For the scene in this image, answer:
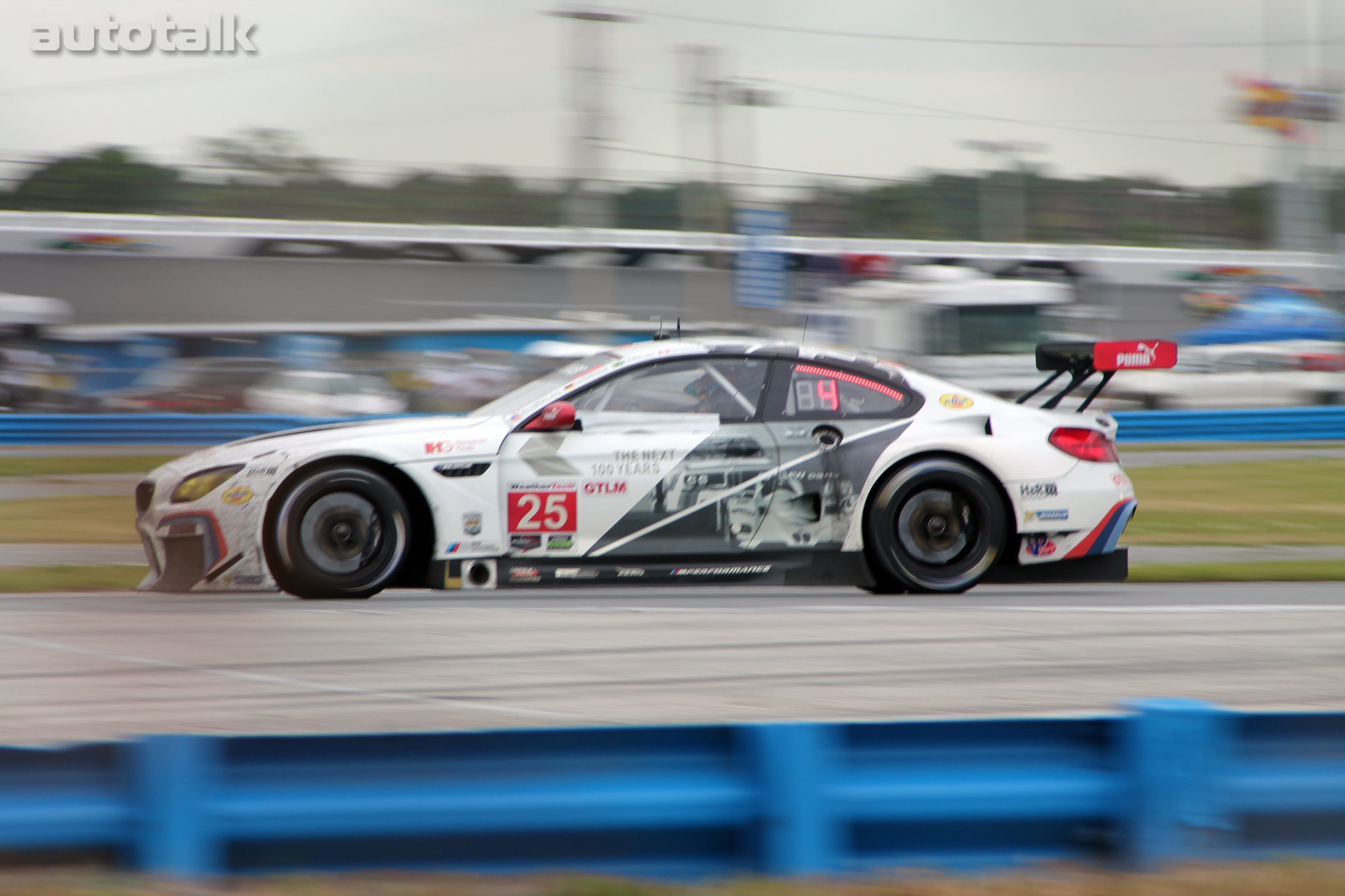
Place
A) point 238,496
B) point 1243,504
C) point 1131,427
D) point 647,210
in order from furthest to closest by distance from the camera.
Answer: point 647,210 → point 1131,427 → point 1243,504 → point 238,496

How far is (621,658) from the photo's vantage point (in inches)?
189

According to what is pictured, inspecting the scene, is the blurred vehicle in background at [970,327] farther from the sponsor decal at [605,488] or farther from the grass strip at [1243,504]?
the sponsor decal at [605,488]

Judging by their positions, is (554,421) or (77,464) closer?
(554,421)

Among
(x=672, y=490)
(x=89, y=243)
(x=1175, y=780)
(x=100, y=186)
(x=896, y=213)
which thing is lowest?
(x=1175, y=780)

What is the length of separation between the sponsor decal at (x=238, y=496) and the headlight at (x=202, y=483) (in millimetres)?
68

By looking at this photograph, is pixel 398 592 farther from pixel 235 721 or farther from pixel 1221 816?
pixel 1221 816

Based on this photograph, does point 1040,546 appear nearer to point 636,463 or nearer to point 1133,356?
point 1133,356

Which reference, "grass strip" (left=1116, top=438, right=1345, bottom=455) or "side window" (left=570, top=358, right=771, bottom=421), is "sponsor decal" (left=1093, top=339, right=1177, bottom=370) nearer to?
"side window" (left=570, top=358, right=771, bottom=421)

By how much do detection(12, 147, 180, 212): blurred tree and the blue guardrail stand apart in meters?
11.7

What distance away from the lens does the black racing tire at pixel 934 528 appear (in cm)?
630

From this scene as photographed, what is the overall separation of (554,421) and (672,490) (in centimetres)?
63

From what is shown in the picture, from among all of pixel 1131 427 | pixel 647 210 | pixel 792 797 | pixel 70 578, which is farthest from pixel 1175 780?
pixel 647 210

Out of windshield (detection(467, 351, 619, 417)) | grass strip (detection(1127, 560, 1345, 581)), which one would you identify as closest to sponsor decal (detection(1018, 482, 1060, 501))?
grass strip (detection(1127, 560, 1345, 581))

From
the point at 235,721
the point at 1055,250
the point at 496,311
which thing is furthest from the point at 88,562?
the point at 1055,250
